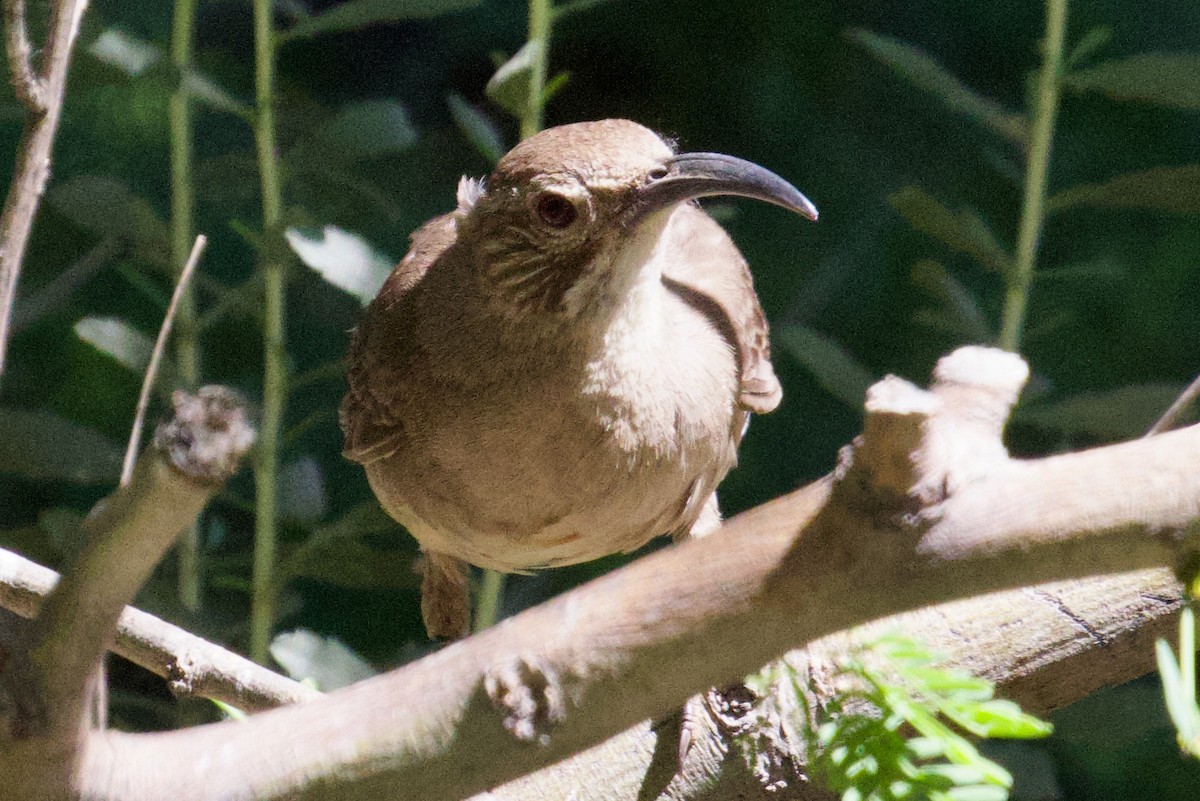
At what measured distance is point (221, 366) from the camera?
3381 mm

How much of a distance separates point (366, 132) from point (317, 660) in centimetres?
106

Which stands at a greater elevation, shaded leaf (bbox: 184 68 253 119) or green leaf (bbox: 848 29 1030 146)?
shaded leaf (bbox: 184 68 253 119)

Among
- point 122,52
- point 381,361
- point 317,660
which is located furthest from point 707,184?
point 122,52

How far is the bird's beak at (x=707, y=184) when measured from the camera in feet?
5.14

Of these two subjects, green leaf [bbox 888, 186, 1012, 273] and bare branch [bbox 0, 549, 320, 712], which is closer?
bare branch [bbox 0, 549, 320, 712]

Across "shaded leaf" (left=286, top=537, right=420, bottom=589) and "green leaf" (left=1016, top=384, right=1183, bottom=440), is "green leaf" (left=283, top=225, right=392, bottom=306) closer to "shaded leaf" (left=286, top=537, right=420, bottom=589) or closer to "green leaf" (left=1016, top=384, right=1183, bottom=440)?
"shaded leaf" (left=286, top=537, right=420, bottom=589)

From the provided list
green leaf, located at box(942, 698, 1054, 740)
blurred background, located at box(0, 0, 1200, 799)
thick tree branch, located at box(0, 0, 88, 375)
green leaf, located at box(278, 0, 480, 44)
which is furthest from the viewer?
blurred background, located at box(0, 0, 1200, 799)

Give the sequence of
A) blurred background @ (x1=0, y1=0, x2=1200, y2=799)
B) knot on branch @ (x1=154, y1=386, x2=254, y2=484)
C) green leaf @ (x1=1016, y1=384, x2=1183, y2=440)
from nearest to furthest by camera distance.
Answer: knot on branch @ (x1=154, y1=386, x2=254, y2=484)
green leaf @ (x1=1016, y1=384, x2=1183, y2=440)
blurred background @ (x1=0, y1=0, x2=1200, y2=799)

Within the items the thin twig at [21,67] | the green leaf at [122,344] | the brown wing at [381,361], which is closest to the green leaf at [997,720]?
the thin twig at [21,67]

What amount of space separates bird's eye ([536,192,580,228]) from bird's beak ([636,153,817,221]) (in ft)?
0.31

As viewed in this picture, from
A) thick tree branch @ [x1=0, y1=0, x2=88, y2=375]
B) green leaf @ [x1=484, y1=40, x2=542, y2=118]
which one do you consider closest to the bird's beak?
thick tree branch @ [x1=0, y1=0, x2=88, y2=375]

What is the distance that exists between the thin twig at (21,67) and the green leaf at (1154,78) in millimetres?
1931

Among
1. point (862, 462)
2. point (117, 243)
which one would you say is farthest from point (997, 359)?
point (117, 243)

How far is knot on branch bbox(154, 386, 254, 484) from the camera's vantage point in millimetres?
667
